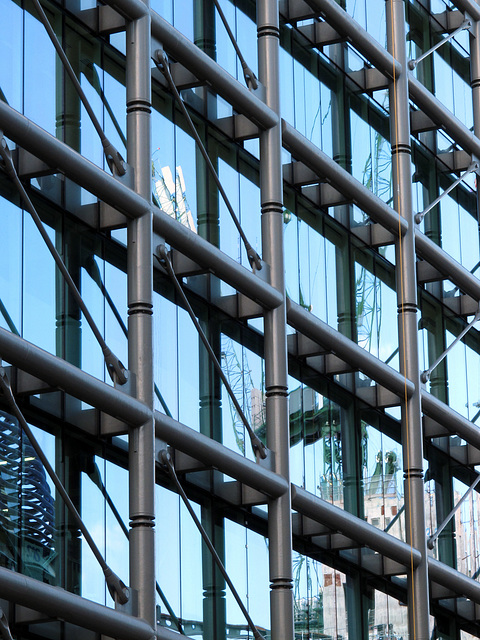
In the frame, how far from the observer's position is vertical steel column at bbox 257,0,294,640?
27625 mm

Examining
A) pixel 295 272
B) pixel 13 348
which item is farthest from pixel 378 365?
pixel 13 348

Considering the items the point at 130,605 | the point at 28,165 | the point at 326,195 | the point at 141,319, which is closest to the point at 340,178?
the point at 326,195

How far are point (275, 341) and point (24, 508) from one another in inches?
309

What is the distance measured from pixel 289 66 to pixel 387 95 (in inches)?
176

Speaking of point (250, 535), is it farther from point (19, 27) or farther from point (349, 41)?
point (349, 41)

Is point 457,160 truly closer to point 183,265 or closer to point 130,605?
point 183,265

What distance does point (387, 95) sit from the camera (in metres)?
36.4

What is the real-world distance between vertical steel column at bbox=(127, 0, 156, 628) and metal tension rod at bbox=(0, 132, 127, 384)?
0.35 meters

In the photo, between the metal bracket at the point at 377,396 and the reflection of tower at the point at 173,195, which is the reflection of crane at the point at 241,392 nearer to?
the reflection of tower at the point at 173,195

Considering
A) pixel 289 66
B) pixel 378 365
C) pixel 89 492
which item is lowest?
pixel 89 492

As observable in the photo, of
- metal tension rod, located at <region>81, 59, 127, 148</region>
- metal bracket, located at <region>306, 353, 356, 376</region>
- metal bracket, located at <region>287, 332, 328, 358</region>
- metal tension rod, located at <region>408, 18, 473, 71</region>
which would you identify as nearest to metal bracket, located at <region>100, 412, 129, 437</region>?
metal tension rod, located at <region>81, 59, 127, 148</region>

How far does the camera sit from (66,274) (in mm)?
23031

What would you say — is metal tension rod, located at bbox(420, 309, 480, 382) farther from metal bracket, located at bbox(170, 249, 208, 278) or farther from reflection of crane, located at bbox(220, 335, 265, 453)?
metal bracket, located at bbox(170, 249, 208, 278)

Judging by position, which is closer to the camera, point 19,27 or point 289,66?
point 19,27
